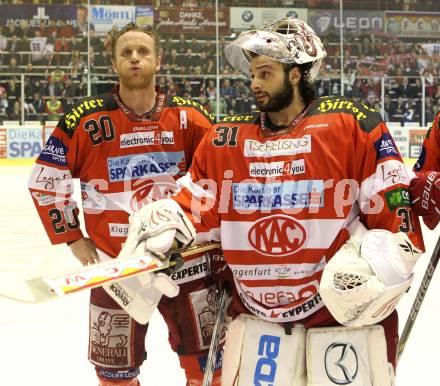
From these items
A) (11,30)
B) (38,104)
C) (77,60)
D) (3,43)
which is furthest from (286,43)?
(11,30)

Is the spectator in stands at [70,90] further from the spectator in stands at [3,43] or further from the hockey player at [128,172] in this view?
the hockey player at [128,172]

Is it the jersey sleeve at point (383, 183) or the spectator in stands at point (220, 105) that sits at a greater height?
the spectator in stands at point (220, 105)

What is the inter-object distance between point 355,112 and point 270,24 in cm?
34

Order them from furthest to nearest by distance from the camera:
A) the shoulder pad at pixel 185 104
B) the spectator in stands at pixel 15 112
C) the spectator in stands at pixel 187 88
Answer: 1. the spectator in stands at pixel 187 88
2. the spectator in stands at pixel 15 112
3. the shoulder pad at pixel 185 104

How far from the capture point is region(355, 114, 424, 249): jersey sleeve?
6.46 feet

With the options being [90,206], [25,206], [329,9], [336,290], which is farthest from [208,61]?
[336,290]

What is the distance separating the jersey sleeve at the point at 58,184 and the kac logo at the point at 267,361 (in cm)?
100

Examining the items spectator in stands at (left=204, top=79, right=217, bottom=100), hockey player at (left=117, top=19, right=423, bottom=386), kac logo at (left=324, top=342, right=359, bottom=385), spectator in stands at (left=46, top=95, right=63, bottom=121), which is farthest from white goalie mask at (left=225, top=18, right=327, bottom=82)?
spectator in stands at (left=46, top=95, right=63, bottom=121)

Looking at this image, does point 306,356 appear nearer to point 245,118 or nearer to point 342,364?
point 342,364

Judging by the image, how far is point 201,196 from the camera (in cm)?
213

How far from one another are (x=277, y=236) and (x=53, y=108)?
37.6 feet

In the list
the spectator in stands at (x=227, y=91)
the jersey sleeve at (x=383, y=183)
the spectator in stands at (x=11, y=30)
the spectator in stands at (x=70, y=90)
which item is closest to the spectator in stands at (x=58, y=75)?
the spectator in stands at (x=70, y=90)

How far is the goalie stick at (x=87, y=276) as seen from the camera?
5.16 ft

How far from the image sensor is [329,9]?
49.8 ft
